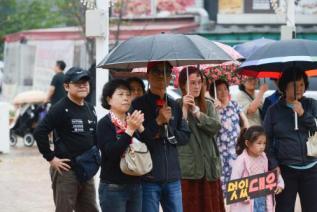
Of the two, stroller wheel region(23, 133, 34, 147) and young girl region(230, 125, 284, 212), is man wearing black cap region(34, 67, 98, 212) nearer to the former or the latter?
young girl region(230, 125, 284, 212)

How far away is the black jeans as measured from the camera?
26.2ft

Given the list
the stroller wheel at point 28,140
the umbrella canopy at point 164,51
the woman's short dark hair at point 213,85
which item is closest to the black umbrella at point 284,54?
the woman's short dark hair at point 213,85

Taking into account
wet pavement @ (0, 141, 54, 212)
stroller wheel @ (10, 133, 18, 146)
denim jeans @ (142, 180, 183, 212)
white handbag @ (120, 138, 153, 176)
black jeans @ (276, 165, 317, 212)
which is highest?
white handbag @ (120, 138, 153, 176)

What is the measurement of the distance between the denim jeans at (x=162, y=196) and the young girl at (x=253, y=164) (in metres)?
1.17

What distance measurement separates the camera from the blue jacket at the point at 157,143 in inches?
270

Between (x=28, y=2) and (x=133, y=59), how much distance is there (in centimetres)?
3181

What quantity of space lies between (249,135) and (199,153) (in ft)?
1.95

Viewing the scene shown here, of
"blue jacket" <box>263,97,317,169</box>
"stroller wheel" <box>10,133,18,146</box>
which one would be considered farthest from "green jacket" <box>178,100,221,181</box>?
"stroller wheel" <box>10,133,18,146</box>

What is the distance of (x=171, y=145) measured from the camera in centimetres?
696

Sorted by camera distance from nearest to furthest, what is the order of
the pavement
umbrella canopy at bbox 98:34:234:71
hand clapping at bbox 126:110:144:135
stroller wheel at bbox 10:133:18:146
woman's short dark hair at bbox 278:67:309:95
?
hand clapping at bbox 126:110:144:135, umbrella canopy at bbox 98:34:234:71, woman's short dark hair at bbox 278:67:309:95, the pavement, stroller wheel at bbox 10:133:18:146

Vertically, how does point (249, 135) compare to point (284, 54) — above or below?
below

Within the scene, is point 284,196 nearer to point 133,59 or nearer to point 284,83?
point 284,83

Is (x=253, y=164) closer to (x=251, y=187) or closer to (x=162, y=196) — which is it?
(x=251, y=187)

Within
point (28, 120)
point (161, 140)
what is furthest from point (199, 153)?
point (28, 120)
